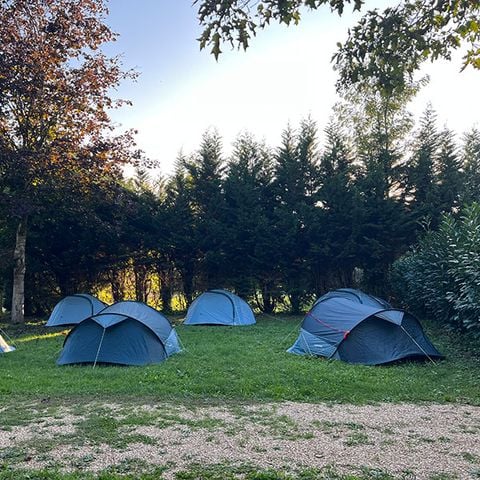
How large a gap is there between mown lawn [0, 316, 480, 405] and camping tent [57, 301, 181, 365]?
29 centimetres

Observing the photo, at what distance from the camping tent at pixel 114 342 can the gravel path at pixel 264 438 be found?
280cm

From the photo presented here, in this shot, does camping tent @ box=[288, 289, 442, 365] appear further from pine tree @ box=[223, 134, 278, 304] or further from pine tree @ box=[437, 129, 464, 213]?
pine tree @ box=[437, 129, 464, 213]

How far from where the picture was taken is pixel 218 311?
16.1 metres

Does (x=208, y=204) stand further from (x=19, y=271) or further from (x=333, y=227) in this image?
(x=19, y=271)

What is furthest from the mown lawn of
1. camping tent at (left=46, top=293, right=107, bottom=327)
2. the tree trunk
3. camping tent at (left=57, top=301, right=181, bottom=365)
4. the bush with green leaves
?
the tree trunk

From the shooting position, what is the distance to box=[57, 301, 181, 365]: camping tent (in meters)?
9.38

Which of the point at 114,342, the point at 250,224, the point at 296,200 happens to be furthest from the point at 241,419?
the point at 296,200

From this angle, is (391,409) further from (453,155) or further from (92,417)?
(453,155)

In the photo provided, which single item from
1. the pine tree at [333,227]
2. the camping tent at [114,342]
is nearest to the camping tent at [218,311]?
the pine tree at [333,227]

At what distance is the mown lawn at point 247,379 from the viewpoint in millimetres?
7188

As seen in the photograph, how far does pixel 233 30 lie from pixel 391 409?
5.16 meters

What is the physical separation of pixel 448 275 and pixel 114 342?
8.49m

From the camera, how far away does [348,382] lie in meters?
7.73

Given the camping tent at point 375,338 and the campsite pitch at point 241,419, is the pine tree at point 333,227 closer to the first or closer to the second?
the camping tent at point 375,338
